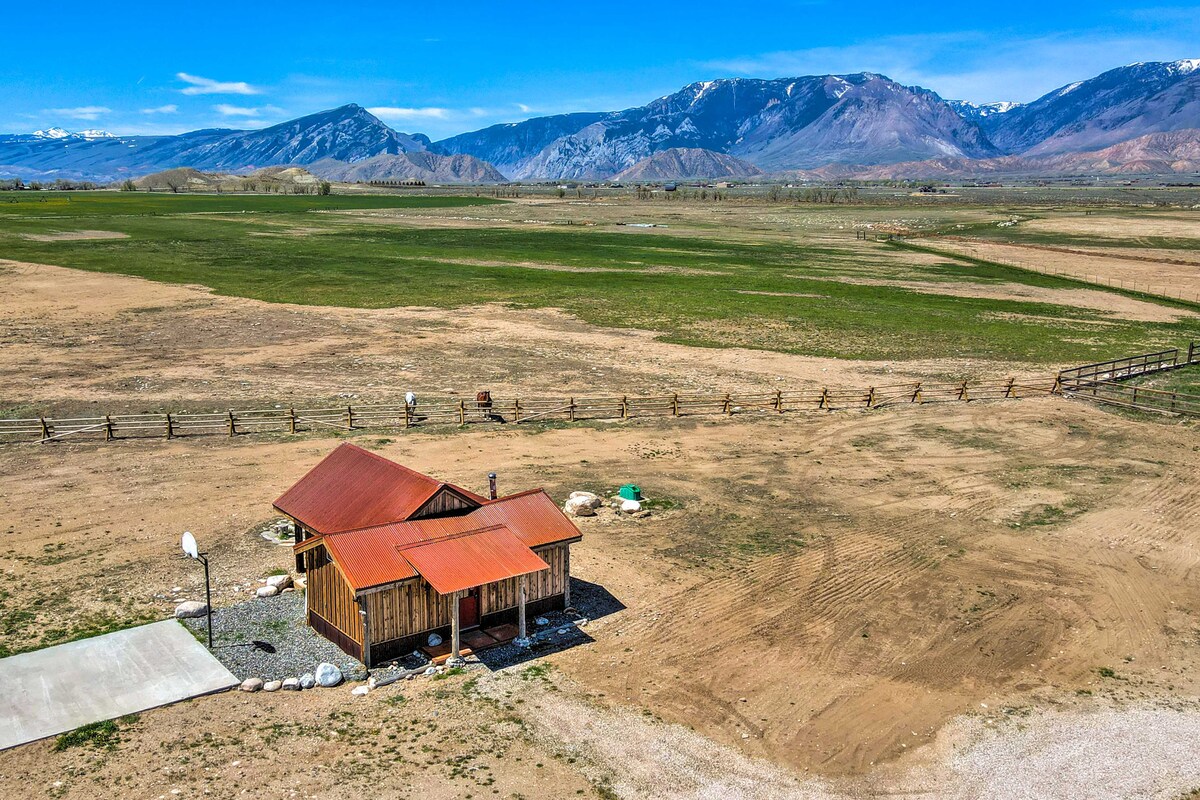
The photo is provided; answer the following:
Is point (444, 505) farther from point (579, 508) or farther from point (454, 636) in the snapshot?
point (579, 508)

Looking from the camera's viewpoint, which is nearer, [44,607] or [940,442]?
[44,607]

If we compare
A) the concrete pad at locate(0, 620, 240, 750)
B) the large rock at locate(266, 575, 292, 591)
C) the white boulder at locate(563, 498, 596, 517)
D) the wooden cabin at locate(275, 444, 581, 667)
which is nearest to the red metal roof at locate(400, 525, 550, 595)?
the wooden cabin at locate(275, 444, 581, 667)

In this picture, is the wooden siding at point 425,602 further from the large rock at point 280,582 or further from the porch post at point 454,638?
the large rock at point 280,582

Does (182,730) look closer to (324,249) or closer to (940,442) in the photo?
(940,442)

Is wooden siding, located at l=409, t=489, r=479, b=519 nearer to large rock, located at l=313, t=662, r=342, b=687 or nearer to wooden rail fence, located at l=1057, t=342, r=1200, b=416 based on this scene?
large rock, located at l=313, t=662, r=342, b=687

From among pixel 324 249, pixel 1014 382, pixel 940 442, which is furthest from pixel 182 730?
pixel 324 249
